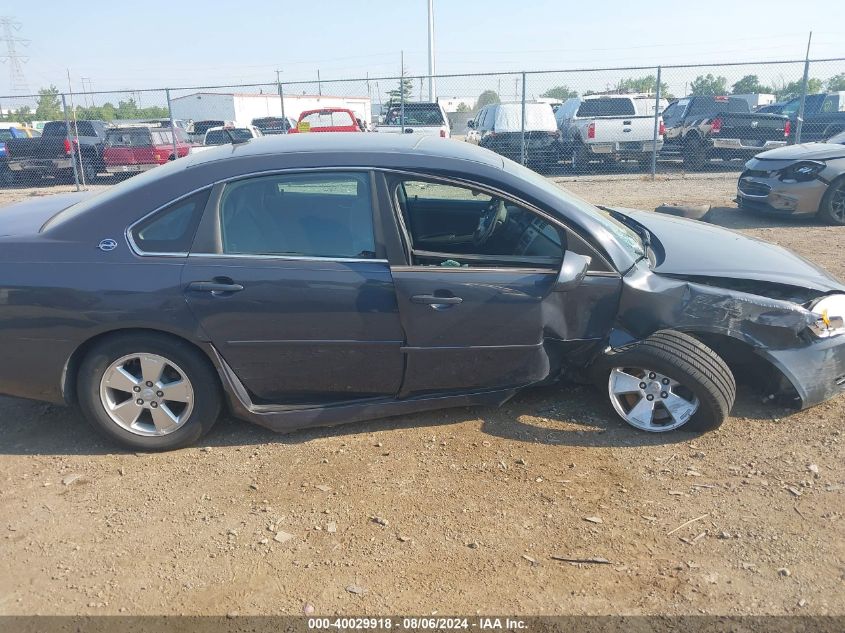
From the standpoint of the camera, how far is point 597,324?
3693 millimetres

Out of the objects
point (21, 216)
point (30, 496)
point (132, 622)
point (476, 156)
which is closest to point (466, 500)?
point (132, 622)

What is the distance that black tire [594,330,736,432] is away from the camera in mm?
3607

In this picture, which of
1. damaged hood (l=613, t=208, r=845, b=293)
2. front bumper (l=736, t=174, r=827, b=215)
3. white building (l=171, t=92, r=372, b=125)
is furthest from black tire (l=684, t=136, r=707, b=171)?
white building (l=171, t=92, r=372, b=125)

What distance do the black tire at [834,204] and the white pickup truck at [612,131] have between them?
6.88 meters

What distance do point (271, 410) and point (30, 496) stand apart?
1.23 meters

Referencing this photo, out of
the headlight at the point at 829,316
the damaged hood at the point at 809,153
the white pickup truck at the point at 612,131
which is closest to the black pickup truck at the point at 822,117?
the white pickup truck at the point at 612,131

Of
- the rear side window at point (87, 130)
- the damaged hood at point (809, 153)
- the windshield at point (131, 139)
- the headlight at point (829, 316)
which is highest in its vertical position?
the rear side window at point (87, 130)

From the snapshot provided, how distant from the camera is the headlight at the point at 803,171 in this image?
909cm

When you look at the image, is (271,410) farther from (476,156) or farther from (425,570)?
(476,156)

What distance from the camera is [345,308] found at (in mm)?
3473

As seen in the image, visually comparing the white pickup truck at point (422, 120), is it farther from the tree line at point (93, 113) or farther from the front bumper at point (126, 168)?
the tree line at point (93, 113)

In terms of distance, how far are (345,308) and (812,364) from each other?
256cm

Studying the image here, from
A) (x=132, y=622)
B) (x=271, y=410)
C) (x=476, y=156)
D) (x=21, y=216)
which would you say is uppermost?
(x=476, y=156)

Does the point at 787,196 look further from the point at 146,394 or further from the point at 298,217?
the point at 146,394
